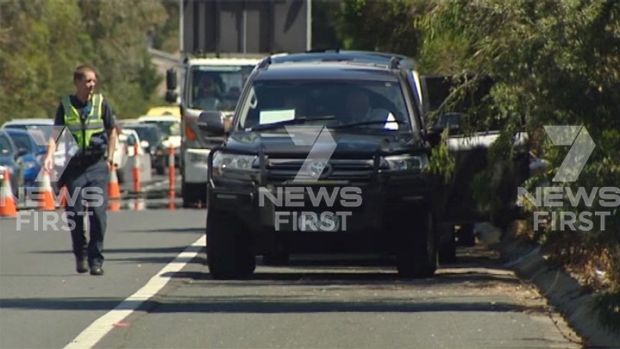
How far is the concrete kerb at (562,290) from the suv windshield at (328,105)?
1.95 meters

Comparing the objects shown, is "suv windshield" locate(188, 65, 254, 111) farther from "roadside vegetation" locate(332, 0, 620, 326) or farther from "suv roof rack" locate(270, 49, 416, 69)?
"roadside vegetation" locate(332, 0, 620, 326)

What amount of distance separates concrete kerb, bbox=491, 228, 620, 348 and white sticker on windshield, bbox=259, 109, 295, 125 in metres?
2.80

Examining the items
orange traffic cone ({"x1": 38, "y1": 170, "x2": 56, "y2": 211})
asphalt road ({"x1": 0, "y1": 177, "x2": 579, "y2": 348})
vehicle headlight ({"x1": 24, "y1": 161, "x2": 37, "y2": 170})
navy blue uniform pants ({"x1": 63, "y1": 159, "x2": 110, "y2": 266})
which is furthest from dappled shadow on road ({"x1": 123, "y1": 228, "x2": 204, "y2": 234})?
vehicle headlight ({"x1": 24, "y1": 161, "x2": 37, "y2": 170})

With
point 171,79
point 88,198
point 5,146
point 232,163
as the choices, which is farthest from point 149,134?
point 232,163

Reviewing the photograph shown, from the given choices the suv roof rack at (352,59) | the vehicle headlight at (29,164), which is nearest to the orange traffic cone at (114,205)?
the vehicle headlight at (29,164)

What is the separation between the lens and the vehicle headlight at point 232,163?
14.5 meters

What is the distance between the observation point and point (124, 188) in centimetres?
3791

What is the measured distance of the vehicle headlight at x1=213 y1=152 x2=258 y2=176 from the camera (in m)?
14.5

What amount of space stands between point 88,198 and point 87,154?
0.42 metres

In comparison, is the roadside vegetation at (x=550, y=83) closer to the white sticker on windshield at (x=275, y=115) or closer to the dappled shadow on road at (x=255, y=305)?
the dappled shadow on road at (x=255, y=305)

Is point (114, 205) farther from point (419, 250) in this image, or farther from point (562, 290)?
point (562, 290)

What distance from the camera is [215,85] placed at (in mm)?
28344

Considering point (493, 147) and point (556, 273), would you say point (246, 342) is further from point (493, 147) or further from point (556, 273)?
point (556, 273)

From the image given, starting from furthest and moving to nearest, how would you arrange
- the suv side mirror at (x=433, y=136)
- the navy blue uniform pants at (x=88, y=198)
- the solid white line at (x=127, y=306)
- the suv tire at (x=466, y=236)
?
the suv tire at (x=466, y=236) < the suv side mirror at (x=433, y=136) < the navy blue uniform pants at (x=88, y=198) < the solid white line at (x=127, y=306)
